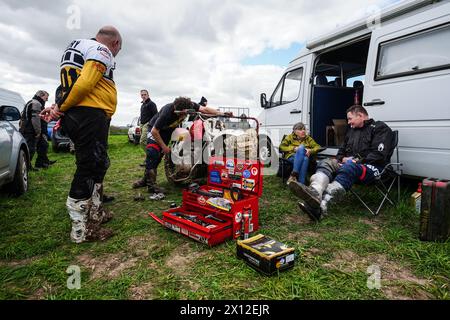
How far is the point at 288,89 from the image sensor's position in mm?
5895

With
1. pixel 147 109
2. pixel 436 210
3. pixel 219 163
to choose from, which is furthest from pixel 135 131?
pixel 436 210

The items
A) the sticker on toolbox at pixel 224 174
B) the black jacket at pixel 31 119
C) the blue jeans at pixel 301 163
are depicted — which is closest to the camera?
the sticker on toolbox at pixel 224 174

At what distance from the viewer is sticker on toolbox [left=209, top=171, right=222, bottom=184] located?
10.8ft

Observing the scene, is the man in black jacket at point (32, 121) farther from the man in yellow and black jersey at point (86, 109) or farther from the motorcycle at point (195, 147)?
the man in yellow and black jersey at point (86, 109)

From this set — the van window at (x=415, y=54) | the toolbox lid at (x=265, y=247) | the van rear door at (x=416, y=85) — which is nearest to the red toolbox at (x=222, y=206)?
the toolbox lid at (x=265, y=247)

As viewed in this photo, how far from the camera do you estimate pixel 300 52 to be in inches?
223

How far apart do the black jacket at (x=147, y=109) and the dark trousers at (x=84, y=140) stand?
16.8 ft

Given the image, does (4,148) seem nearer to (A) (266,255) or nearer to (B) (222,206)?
(B) (222,206)

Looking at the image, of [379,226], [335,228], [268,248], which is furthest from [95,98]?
[379,226]

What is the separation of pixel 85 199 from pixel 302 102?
13.9ft

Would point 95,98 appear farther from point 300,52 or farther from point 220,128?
point 300,52

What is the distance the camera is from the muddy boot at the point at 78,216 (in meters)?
2.63

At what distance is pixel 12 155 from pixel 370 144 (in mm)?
5123

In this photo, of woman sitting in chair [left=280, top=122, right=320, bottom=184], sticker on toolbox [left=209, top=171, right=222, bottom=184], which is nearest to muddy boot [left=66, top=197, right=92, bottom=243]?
sticker on toolbox [left=209, top=171, right=222, bottom=184]
